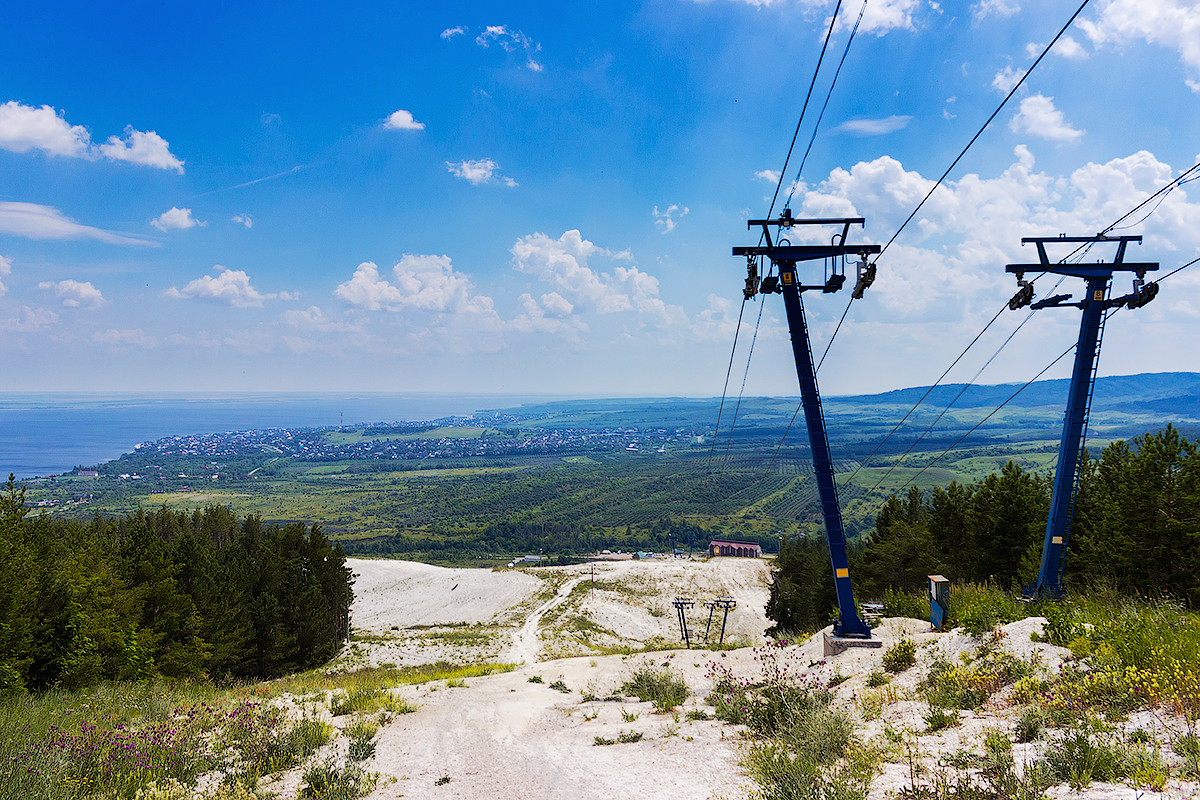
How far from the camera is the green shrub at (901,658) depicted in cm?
1075

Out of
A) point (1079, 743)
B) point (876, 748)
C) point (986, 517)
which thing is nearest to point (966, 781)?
point (1079, 743)

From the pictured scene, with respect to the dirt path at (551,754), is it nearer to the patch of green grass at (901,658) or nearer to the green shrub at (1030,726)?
the green shrub at (1030,726)

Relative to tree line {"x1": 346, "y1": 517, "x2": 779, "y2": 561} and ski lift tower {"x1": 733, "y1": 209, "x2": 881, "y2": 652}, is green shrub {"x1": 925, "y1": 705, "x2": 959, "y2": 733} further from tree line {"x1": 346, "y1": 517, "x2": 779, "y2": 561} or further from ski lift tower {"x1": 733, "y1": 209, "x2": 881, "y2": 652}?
tree line {"x1": 346, "y1": 517, "x2": 779, "y2": 561}

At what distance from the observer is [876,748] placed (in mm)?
6461

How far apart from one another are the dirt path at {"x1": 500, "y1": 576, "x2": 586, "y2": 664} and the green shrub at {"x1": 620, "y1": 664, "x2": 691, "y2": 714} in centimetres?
1902

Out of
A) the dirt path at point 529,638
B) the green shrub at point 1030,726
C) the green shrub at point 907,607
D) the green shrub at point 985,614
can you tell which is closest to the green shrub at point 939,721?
the green shrub at point 1030,726

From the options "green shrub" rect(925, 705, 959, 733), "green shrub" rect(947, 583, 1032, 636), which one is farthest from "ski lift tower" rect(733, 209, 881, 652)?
"green shrub" rect(925, 705, 959, 733)

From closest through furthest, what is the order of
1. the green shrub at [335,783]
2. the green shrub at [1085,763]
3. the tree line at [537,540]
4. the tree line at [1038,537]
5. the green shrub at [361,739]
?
the green shrub at [1085,763]
the green shrub at [335,783]
the green shrub at [361,739]
the tree line at [1038,537]
the tree line at [537,540]

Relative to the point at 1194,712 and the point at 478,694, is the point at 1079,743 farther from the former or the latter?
the point at 478,694

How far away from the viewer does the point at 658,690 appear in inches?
431

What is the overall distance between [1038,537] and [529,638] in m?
30.6

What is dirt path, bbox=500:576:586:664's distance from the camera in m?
33.2

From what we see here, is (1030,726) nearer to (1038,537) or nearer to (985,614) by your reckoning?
(985,614)

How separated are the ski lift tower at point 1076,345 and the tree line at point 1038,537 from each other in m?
1.55
